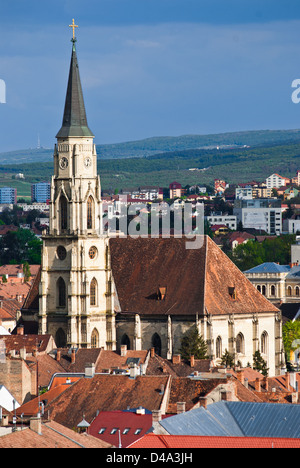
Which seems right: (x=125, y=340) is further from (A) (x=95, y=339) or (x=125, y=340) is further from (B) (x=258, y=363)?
(B) (x=258, y=363)

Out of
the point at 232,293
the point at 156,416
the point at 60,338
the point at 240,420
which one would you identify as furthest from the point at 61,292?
the point at 240,420

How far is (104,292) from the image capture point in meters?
88.4

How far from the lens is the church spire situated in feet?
291

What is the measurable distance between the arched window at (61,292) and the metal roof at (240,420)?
36.1 metres

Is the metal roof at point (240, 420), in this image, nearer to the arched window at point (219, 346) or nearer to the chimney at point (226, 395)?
the chimney at point (226, 395)

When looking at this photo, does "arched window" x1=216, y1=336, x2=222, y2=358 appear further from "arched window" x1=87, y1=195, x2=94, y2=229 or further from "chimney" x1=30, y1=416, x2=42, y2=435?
"chimney" x1=30, y1=416, x2=42, y2=435

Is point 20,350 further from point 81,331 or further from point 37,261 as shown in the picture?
point 37,261

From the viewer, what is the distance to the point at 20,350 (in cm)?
7700

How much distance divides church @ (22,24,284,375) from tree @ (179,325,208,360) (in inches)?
23.1

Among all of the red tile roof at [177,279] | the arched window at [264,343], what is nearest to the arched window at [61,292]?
the red tile roof at [177,279]

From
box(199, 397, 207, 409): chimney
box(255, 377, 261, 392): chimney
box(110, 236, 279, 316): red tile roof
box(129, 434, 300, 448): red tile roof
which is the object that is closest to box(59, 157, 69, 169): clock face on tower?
box(110, 236, 279, 316): red tile roof

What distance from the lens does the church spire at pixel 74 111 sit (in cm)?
8862

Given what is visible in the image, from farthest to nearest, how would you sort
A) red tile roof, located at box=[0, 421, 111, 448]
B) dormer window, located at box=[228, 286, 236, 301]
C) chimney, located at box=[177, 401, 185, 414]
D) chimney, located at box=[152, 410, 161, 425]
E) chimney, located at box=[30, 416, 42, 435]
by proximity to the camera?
1. dormer window, located at box=[228, 286, 236, 301]
2. chimney, located at box=[177, 401, 185, 414]
3. chimney, located at box=[152, 410, 161, 425]
4. chimney, located at box=[30, 416, 42, 435]
5. red tile roof, located at box=[0, 421, 111, 448]
